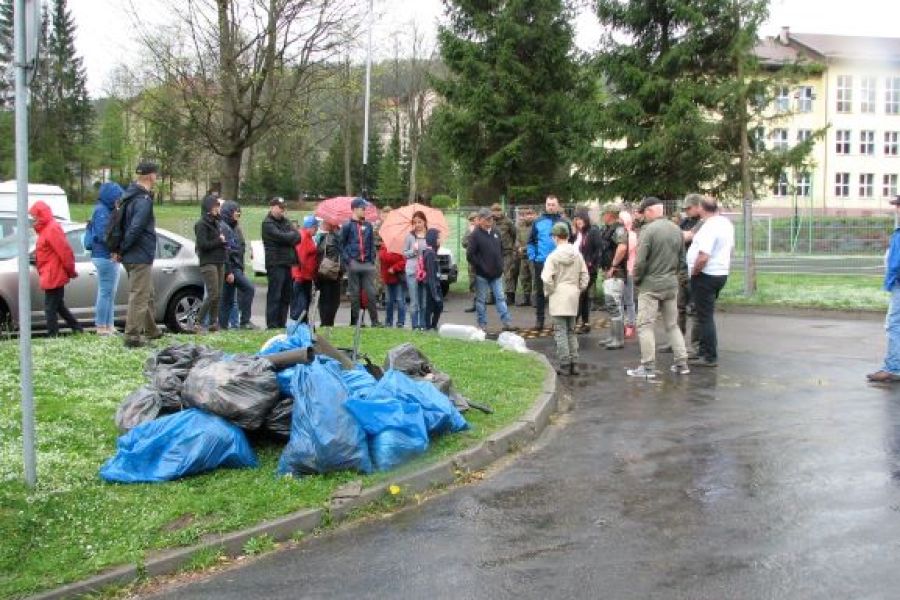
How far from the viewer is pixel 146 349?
960 centimetres

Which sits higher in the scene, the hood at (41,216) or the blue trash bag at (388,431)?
the hood at (41,216)

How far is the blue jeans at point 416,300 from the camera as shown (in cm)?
1334

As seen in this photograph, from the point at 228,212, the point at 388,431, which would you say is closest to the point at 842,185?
the point at 228,212

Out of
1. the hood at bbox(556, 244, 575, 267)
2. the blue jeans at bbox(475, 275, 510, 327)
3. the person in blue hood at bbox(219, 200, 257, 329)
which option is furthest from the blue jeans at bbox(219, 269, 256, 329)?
the hood at bbox(556, 244, 575, 267)

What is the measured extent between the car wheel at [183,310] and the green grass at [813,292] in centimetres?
989

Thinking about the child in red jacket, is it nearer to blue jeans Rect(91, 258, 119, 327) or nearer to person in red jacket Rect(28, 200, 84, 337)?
blue jeans Rect(91, 258, 119, 327)

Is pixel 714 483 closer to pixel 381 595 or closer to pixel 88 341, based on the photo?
pixel 381 595

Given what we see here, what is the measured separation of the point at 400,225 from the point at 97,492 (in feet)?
29.4

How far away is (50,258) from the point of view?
1042 centimetres

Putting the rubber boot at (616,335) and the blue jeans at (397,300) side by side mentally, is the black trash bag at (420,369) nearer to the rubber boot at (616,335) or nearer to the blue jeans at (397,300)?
the rubber boot at (616,335)

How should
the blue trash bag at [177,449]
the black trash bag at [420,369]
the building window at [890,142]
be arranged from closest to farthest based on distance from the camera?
the blue trash bag at [177,449], the black trash bag at [420,369], the building window at [890,142]

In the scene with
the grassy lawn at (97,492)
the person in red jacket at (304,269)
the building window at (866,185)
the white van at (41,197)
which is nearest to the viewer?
the grassy lawn at (97,492)

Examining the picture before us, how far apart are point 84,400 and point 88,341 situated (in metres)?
2.54

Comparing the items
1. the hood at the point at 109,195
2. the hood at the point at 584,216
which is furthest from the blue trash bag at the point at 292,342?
the hood at the point at 584,216
